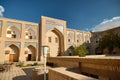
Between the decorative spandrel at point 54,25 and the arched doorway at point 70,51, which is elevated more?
the decorative spandrel at point 54,25

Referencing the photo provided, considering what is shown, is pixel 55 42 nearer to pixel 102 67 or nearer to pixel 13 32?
pixel 13 32

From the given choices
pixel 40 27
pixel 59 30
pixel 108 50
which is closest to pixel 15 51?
pixel 40 27

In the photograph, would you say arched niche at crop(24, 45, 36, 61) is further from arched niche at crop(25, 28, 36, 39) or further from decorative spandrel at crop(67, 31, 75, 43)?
decorative spandrel at crop(67, 31, 75, 43)

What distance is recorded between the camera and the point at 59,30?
22297mm

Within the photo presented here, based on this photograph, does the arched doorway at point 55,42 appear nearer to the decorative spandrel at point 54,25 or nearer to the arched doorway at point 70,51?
the decorative spandrel at point 54,25

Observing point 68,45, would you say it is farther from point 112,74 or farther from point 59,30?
point 112,74

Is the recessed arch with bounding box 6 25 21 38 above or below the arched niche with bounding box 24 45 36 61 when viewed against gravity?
above

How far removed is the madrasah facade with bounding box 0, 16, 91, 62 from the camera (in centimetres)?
1718

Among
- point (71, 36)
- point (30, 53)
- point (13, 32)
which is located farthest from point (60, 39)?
point (13, 32)

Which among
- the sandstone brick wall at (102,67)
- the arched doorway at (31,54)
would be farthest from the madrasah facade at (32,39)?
the sandstone brick wall at (102,67)

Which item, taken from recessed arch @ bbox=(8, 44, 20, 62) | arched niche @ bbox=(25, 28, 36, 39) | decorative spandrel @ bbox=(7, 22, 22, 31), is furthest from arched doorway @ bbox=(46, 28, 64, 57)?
recessed arch @ bbox=(8, 44, 20, 62)

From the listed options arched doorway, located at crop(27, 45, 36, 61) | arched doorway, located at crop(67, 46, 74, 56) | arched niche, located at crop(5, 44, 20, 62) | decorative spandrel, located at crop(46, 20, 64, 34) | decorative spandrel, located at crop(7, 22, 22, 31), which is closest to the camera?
decorative spandrel, located at crop(7, 22, 22, 31)

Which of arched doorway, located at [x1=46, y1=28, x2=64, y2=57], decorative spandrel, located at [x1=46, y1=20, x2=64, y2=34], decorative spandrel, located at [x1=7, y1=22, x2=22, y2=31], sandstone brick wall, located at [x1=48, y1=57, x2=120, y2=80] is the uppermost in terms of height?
decorative spandrel, located at [x1=46, y1=20, x2=64, y2=34]

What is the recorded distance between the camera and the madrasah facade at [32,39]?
17177 millimetres
